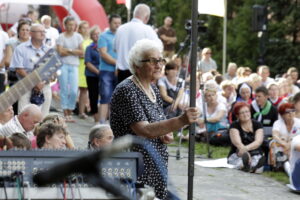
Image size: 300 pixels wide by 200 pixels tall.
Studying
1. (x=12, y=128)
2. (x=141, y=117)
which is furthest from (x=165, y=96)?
(x=141, y=117)

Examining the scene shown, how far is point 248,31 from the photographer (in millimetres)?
36656

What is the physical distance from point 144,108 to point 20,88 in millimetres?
1179

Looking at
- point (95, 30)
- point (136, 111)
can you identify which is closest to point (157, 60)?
point (136, 111)

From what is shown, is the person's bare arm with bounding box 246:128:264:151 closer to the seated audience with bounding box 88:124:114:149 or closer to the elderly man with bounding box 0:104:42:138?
the elderly man with bounding box 0:104:42:138

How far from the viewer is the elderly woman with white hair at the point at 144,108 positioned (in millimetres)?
5793

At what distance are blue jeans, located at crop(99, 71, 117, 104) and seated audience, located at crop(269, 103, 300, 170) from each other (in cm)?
310

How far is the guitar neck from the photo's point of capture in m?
4.77

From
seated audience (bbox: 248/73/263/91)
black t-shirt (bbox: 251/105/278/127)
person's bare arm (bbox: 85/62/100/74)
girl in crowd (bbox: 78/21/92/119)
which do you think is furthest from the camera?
seated audience (bbox: 248/73/263/91)

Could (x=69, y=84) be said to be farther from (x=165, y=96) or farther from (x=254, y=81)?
(x=254, y=81)

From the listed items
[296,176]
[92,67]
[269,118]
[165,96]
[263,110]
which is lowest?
[296,176]

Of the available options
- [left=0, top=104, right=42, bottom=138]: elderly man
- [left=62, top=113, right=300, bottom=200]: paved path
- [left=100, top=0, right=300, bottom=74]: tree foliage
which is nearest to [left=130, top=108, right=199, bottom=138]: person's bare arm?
[left=0, top=104, right=42, bottom=138]: elderly man

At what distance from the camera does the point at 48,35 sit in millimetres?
17484

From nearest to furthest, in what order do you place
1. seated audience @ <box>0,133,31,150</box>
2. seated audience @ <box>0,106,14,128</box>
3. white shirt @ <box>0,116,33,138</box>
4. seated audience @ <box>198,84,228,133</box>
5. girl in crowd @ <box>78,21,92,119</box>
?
seated audience @ <box>0,133,31,150</box>, white shirt @ <box>0,116,33,138</box>, seated audience @ <box>0,106,14,128</box>, seated audience @ <box>198,84,228,133</box>, girl in crowd @ <box>78,21,92,119</box>

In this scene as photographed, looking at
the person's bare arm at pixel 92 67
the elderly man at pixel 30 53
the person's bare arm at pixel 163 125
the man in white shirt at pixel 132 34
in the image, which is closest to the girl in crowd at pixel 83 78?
the person's bare arm at pixel 92 67
